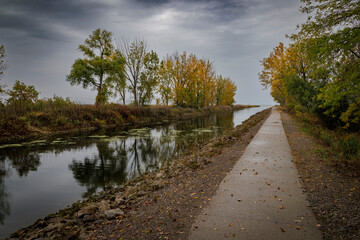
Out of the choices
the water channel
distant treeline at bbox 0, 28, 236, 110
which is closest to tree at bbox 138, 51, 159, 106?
distant treeline at bbox 0, 28, 236, 110

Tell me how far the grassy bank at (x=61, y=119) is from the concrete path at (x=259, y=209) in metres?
14.8

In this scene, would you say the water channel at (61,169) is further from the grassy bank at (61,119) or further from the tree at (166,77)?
the tree at (166,77)

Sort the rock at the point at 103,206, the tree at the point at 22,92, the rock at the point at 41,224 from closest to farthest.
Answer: the rock at the point at 41,224 < the rock at the point at 103,206 < the tree at the point at 22,92

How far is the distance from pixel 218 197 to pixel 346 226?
6.97 ft

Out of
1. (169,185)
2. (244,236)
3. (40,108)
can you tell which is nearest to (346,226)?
(244,236)

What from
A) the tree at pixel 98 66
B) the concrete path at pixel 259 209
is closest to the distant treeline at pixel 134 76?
the tree at pixel 98 66

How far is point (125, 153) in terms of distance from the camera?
34.5 feet

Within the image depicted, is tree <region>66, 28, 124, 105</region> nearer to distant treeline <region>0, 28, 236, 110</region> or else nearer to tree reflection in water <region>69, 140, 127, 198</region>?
distant treeline <region>0, 28, 236, 110</region>

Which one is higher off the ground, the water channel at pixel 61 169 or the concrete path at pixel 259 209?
the concrete path at pixel 259 209

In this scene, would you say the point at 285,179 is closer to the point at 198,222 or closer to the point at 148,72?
Result: the point at 198,222

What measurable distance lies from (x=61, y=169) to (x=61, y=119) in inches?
444

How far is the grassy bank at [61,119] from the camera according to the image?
46.1ft

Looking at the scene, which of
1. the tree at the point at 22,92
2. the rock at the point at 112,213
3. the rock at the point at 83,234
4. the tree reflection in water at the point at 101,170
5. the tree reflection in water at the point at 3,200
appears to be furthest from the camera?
the tree at the point at 22,92

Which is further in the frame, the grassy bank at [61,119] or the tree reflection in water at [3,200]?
the grassy bank at [61,119]
